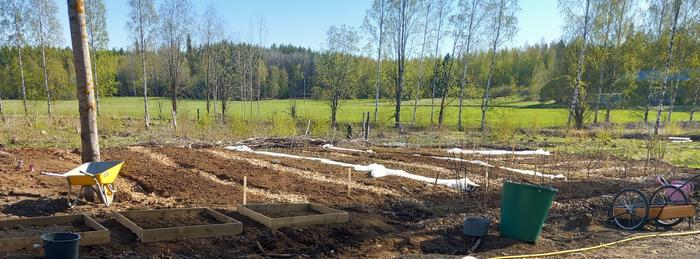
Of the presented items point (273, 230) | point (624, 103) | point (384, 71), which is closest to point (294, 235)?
point (273, 230)

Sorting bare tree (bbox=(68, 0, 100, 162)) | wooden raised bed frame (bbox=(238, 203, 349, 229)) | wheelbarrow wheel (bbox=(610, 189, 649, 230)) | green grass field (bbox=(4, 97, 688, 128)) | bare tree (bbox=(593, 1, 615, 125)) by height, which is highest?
bare tree (bbox=(593, 1, 615, 125))

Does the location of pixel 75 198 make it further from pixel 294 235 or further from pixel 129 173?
pixel 294 235

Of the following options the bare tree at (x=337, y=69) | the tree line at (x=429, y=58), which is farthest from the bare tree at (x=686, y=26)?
the bare tree at (x=337, y=69)

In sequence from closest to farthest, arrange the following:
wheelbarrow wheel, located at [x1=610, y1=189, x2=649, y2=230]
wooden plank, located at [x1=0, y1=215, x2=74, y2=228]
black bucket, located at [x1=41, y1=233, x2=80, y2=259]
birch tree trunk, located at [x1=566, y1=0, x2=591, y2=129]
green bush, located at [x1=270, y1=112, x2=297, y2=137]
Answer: black bucket, located at [x1=41, y1=233, x2=80, y2=259] → wooden plank, located at [x1=0, y1=215, x2=74, y2=228] → wheelbarrow wheel, located at [x1=610, y1=189, x2=649, y2=230] → green bush, located at [x1=270, y1=112, x2=297, y2=137] → birch tree trunk, located at [x1=566, y1=0, x2=591, y2=129]

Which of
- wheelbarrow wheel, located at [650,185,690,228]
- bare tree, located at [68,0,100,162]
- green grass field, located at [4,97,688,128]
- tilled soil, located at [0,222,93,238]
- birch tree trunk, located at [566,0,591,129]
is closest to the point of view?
tilled soil, located at [0,222,93,238]

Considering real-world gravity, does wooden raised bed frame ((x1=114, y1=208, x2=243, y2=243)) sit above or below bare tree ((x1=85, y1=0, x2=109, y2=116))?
below

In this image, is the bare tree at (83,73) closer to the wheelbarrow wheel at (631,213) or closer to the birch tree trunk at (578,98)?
the wheelbarrow wheel at (631,213)

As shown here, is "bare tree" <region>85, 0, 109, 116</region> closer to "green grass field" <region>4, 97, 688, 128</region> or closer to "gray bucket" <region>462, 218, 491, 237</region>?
"green grass field" <region>4, 97, 688, 128</region>

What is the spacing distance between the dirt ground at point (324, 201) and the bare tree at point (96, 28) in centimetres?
1588

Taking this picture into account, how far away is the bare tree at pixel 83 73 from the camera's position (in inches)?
215

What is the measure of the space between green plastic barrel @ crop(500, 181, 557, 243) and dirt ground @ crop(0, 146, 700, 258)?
184mm

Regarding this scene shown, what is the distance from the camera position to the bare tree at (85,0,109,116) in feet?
80.2

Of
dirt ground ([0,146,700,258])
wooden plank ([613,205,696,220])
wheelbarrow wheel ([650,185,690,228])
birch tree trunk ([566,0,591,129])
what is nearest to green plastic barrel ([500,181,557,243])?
dirt ground ([0,146,700,258])

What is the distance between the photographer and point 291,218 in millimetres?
5254
